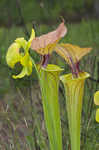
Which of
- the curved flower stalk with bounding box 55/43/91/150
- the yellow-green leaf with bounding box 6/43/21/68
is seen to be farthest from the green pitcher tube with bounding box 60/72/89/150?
the yellow-green leaf with bounding box 6/43/21/68

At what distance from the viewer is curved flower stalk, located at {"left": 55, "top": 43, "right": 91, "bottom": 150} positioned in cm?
66

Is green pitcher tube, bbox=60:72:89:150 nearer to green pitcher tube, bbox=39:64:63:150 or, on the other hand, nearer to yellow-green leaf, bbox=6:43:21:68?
green pitcher tube, bbox=39:64:63:150

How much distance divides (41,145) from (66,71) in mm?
416

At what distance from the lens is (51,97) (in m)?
0.74

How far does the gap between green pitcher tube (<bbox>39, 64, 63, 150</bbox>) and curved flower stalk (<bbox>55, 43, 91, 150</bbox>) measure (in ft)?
0.11

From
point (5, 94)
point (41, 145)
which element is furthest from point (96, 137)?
point (5, 94)

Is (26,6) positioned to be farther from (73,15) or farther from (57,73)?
(57,73)

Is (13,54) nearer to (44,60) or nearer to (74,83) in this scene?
(44,60)

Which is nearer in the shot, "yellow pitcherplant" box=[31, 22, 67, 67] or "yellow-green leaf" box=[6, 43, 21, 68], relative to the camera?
"yellow pitcherplant" box=[31, 22, 67, 67]

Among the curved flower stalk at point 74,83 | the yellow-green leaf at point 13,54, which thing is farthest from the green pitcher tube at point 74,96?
the yellow-green leaf at point 13,54

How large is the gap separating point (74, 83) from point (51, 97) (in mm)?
85

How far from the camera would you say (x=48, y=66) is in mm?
733

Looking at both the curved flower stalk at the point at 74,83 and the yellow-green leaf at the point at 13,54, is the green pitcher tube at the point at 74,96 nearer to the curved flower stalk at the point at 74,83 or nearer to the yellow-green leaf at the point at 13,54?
the curved flower stalk at the point at 74,83

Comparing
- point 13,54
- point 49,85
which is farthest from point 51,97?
point 13,54
